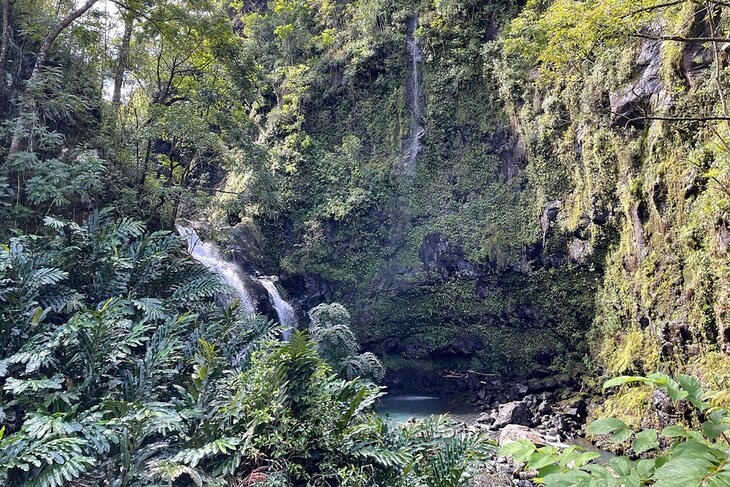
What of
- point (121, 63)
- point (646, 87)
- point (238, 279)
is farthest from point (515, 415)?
point (121, 63)

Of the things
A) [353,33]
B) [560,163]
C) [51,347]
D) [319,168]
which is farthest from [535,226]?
[51,347]

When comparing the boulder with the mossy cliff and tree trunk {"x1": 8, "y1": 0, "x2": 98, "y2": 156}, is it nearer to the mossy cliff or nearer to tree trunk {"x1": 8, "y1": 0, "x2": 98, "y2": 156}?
the mossy cliff

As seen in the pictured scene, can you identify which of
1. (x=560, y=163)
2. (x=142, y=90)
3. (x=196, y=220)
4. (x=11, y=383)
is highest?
(x=142, y=90)

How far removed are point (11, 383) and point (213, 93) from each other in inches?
266

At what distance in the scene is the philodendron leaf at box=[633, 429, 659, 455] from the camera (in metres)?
1.17

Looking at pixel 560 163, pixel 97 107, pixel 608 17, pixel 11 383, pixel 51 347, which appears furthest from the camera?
pixel 560 163

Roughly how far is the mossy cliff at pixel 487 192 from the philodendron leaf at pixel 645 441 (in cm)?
669

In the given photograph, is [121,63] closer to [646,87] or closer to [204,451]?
[204,451]

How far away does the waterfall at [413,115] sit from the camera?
A: 1521 cm

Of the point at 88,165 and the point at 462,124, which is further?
the point at 462,124

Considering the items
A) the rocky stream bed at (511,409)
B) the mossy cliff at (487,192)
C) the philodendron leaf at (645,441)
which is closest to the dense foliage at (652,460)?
the philodendron leaf at (645,441)

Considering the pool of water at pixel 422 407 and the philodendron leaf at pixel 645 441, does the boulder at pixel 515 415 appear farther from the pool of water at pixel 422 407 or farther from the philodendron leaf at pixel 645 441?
the philodendron leaf at pixel 645 441

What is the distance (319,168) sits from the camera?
648 inches

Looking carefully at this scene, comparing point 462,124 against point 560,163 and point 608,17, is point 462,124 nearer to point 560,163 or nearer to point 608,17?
point 560,163
